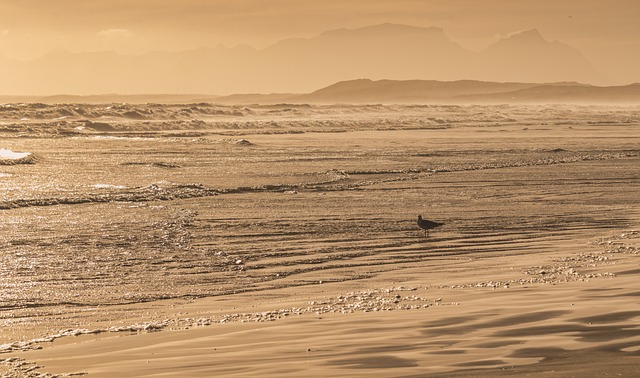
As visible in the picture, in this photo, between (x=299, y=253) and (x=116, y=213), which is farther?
(x=116, y=213)

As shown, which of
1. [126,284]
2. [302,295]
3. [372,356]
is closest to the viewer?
[372,356]

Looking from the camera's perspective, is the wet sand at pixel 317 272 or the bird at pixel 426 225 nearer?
the wet sand at pixel 317 272

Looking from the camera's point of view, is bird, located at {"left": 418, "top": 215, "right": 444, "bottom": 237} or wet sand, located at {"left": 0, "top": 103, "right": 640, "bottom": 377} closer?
wet sand, located at {"left": 0, "top": 103, "right": 640, "bottom": 377}

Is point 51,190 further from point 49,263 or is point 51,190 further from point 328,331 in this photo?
point 328,331

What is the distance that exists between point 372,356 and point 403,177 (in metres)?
19.2

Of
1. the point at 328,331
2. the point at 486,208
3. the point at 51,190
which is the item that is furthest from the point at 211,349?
the point at 51,190

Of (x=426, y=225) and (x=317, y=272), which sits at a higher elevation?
(x=426, y=225)

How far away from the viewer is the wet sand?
856 cm

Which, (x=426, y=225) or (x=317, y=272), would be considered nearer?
(x=317, y=272)

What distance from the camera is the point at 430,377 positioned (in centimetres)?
773

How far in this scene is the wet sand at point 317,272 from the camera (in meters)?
8.56

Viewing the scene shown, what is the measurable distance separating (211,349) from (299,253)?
594 centimetres

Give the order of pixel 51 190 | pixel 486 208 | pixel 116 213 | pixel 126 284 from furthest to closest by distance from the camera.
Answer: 1. pixel 51 190
2. pixel 486 208
3. pixel 116 213
4. pixel 126 284

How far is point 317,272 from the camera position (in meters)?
13.3
